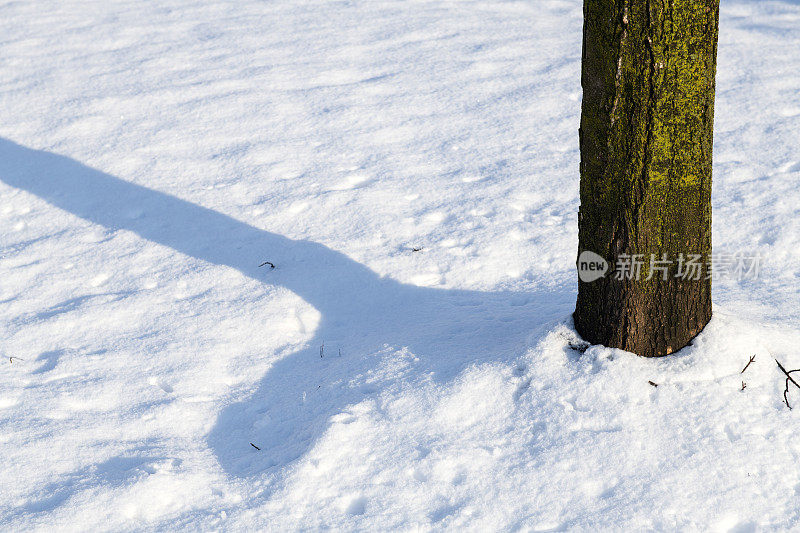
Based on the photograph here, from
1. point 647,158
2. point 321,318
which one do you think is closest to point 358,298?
point 321,318

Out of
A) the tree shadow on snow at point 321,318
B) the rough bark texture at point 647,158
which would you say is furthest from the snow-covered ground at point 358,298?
the rough bark texture at point 647,158

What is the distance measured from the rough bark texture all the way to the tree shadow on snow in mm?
493

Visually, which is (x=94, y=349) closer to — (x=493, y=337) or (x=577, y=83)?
(x=493, y=337)

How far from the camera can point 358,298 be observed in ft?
12.1

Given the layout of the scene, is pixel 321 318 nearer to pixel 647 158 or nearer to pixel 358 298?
pixel 358 298

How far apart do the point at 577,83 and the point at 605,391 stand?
409 centimetres

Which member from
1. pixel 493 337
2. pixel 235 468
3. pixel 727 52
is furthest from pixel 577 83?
pixel 235 468

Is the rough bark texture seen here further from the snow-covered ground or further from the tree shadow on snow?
the tree shadow on snow

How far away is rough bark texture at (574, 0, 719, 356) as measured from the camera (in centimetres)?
222

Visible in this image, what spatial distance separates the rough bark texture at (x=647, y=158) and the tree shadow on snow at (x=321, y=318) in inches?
19.4

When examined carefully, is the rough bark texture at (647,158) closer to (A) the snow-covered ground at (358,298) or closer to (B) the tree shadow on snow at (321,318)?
(A) the snow-covered ground at (358,298)

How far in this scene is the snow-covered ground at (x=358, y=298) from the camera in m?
2.37

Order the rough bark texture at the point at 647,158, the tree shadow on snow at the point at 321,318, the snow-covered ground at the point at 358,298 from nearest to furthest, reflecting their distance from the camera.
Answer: the rough bark texture at the point at 647,158, the snow-covered ground at the point at 358,298, the tree shadow on snow at the point at 321,318

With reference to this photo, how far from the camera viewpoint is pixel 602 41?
2281 mm
